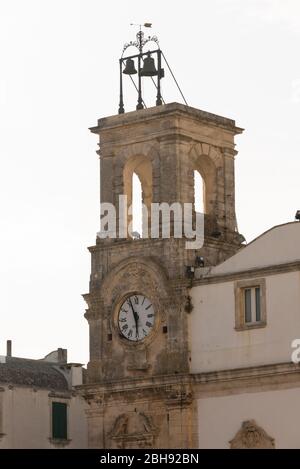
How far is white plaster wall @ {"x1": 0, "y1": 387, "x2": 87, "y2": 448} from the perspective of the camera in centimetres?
7606

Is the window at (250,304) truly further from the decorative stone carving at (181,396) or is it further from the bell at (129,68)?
the bell at (129,68)

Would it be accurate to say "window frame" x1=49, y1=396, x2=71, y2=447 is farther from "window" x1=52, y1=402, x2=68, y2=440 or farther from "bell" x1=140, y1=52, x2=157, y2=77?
"bell" x1=140, y1=52, x2=157, y2=77

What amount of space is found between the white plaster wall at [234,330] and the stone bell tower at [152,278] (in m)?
0.46

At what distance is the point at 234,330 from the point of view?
212 ft

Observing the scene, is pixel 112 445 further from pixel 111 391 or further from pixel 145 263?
pixel 145 263

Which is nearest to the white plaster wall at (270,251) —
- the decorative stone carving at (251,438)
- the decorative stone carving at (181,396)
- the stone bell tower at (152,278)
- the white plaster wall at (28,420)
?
the stone bell tower at (152,278)

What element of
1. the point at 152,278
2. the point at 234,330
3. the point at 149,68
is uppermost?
the point at 149,68

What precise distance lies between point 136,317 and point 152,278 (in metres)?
1.49

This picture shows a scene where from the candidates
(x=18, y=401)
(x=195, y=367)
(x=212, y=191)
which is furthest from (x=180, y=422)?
(x=18, y=401)

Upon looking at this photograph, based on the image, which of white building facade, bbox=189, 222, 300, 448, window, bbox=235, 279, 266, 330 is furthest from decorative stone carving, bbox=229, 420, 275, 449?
window, bbox=235, 279, 266, 330

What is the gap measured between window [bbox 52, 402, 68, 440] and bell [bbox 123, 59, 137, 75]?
15804mm

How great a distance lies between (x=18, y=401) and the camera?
76750 mm

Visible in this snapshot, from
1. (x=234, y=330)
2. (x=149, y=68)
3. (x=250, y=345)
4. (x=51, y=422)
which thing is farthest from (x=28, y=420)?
(x=149, y=68)

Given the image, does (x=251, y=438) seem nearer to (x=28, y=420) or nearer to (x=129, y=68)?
(x=129, y=68)
